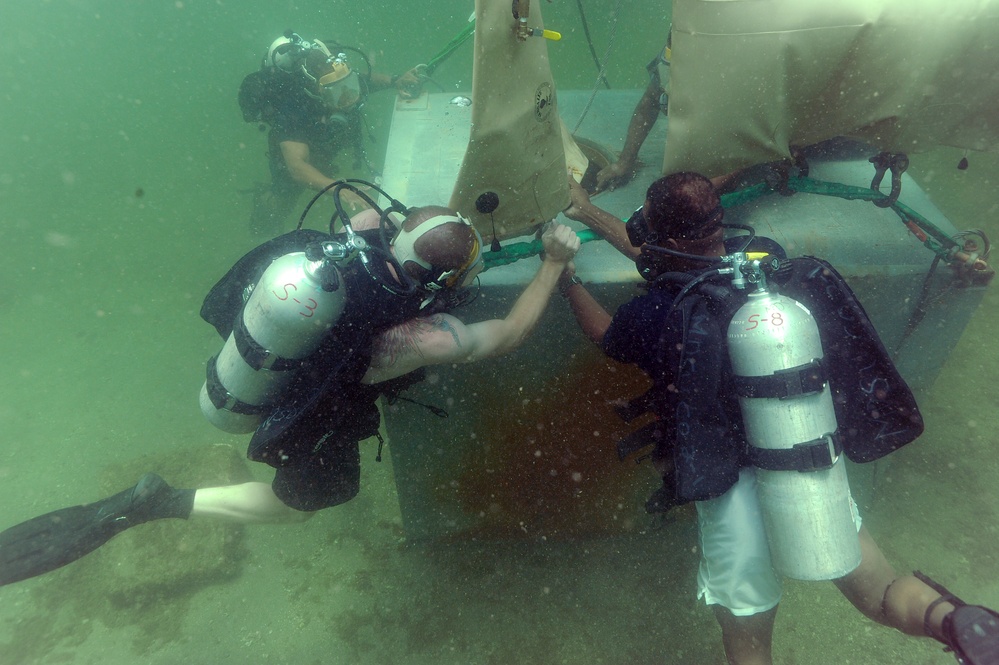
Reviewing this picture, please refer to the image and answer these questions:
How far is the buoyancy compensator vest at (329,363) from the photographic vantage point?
7.59 ft

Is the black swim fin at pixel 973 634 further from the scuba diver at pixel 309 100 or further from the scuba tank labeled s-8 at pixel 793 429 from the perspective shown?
the scuba diver at pixel 309 100

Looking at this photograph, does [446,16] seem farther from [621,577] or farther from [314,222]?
[621,577]

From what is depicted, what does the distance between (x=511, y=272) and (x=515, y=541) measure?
8.06 ft

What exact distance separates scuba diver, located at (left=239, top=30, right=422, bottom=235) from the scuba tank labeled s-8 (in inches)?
163

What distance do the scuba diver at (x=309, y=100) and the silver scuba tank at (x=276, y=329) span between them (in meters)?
3.03

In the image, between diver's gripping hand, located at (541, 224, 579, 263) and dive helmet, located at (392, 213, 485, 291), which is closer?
dive helmet, located at (392, 213, 485, 291)

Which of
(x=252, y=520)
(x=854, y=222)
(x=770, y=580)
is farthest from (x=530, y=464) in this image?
(x=854, y=222)

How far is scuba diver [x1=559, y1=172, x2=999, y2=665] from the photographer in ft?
6.82

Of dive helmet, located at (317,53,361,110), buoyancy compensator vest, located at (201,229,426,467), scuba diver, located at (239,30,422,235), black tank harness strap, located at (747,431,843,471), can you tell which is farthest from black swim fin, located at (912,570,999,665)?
dive helmet, located at (317,53,361,110)

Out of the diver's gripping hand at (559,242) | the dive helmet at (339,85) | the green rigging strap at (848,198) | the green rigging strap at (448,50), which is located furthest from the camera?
the dive helmet at (339,85)

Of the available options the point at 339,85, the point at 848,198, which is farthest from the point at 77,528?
the point at 848,198

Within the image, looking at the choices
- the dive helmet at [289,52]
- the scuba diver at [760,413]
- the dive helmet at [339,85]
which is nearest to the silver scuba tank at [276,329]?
the scuba diver at [760,413]

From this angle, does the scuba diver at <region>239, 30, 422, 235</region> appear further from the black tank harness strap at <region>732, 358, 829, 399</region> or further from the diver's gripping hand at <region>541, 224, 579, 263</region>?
the black tank harness strap at <region>732, 358, 829, 399</region>

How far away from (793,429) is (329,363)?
2.07 meters
